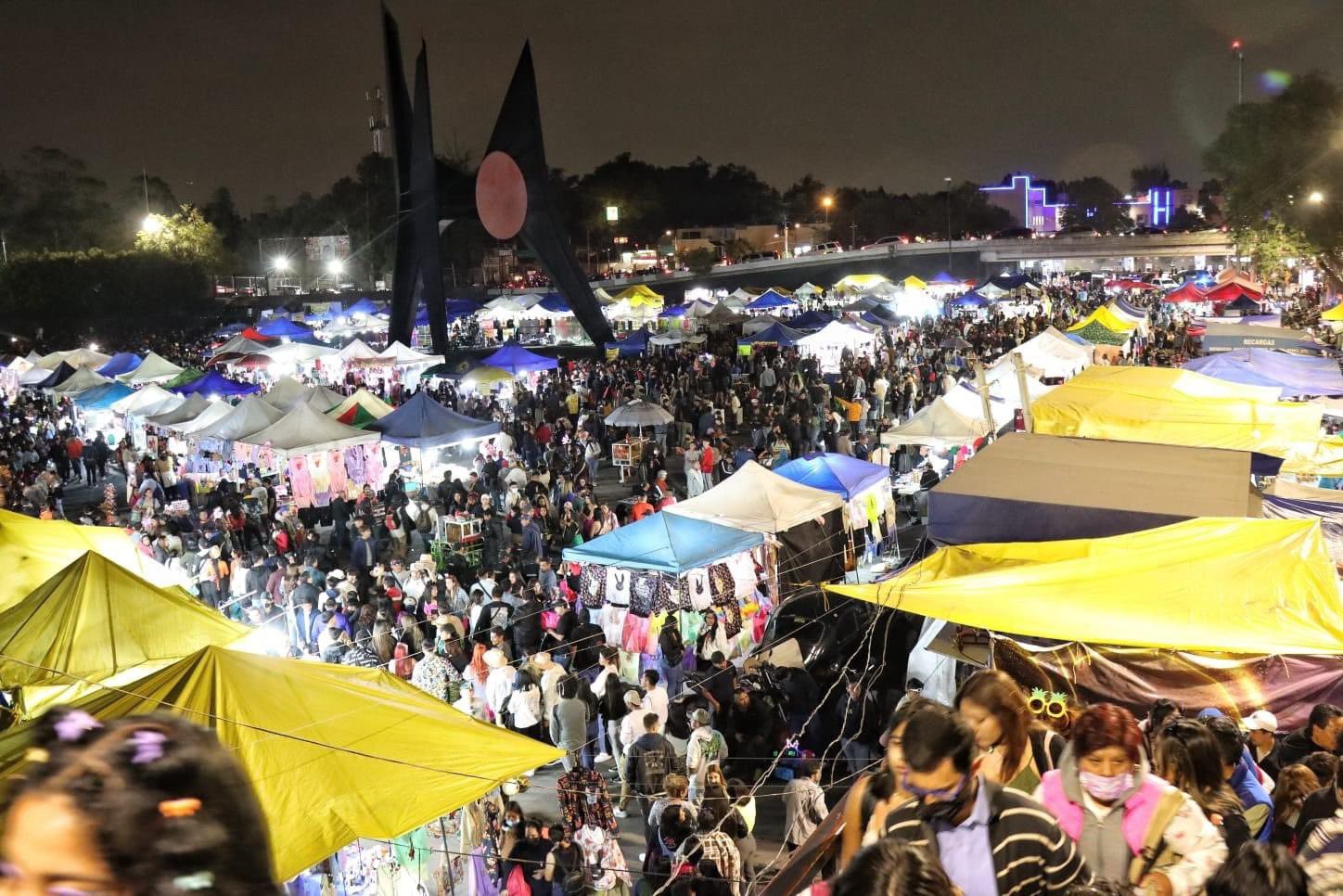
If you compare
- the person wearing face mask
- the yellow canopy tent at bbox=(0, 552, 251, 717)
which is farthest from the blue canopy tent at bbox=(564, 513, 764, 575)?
the person wearing face mask

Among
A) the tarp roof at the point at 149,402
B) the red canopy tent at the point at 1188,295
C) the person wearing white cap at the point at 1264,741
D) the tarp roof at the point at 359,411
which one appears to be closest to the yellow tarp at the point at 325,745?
the person wearing white cap at the point at 1264,741

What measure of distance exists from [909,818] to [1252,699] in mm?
4223

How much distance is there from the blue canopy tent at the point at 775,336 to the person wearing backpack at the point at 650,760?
21068mm

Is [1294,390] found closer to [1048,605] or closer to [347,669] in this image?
[1048,605]

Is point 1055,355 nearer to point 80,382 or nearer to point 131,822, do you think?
point 131,822

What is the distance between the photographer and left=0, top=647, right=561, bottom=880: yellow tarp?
513 centimetres

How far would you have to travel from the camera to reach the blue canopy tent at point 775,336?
91.2 ft

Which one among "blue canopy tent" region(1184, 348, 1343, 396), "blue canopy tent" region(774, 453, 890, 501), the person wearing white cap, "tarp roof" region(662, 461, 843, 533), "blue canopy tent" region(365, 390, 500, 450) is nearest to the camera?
the person wearing white cap

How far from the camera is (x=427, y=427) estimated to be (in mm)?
16641

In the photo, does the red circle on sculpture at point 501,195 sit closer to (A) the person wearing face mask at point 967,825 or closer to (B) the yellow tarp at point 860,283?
(B) the yellow tarp at point 860,283

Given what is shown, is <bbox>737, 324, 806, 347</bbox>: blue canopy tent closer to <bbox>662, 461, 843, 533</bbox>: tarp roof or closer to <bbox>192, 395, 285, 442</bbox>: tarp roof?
<bbox>192, 395, 285, 442</bbox>: tarp roof

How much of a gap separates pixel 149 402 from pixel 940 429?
51.1ft

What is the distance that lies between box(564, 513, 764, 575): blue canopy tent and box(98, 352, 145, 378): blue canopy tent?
2051 cm

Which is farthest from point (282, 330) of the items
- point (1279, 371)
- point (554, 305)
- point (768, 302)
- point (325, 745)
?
point (325, 745)
